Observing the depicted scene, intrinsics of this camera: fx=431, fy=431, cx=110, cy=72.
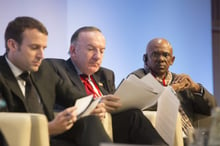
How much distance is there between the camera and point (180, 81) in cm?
315

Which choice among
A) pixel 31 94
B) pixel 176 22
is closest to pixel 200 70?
pixel 176 22

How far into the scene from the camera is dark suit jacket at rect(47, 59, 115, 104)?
2584mm

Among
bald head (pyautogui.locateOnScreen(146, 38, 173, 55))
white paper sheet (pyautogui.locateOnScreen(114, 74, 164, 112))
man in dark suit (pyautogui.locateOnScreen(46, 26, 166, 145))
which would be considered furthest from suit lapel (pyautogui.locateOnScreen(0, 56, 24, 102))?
bald head (pyautogui.locateOnScreen(146, 38, 173, 55))

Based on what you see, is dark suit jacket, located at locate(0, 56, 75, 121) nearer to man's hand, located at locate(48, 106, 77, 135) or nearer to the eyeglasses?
man's hand, located at locate(48, 106, 77, 135)

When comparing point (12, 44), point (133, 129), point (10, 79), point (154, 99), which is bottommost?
point (133, 129)

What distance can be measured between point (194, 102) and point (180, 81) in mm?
260

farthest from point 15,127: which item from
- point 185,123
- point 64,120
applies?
point 185,123

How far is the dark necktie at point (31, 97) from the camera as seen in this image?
6.82 ft

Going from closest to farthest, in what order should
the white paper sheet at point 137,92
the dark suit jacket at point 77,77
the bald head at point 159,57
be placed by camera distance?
the white paper sheet at point 137,92
the dark suit jacket at point 77,77
the bald head at point 159,57

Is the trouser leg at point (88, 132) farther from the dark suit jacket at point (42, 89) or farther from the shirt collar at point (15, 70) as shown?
the shirt collar at point (15, 70)

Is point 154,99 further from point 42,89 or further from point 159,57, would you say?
point 159,57

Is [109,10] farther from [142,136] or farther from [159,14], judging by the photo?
[142,136]

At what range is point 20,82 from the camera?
2.11 metres

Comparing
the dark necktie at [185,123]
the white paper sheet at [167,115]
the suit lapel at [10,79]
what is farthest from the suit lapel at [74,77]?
the dark necktie at [185,123]
